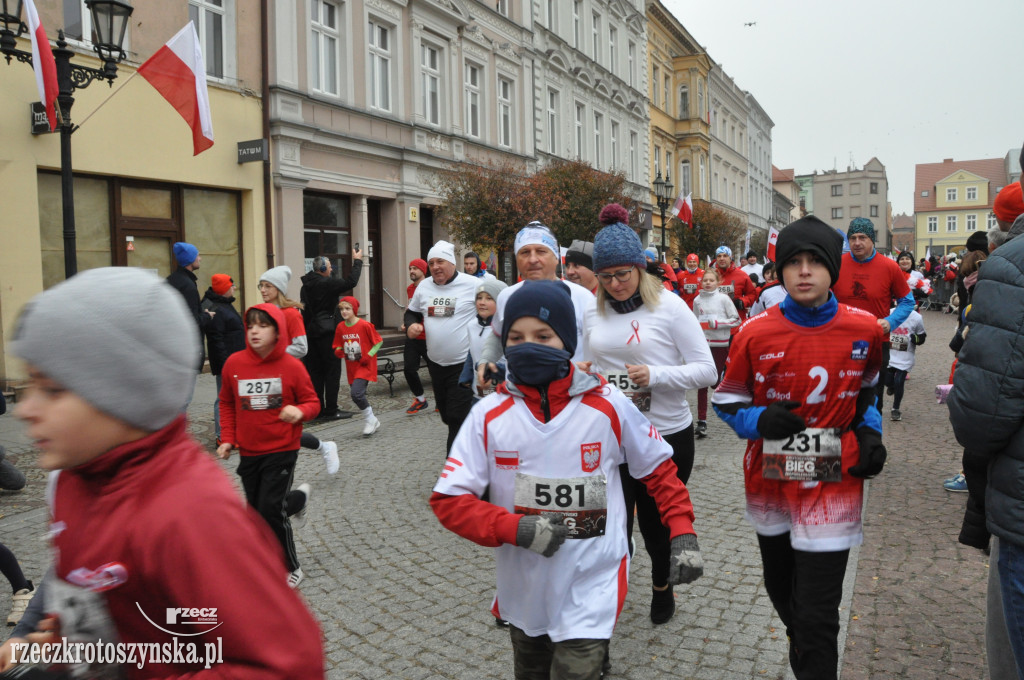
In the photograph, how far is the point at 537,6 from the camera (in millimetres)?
27625

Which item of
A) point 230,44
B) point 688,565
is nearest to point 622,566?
point 688,565

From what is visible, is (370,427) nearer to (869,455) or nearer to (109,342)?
(869,455)

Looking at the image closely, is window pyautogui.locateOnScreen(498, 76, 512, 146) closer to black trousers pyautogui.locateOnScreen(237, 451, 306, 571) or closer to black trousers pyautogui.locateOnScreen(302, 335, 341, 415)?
black trousers pyautogui.locateOnScreen(302, 335, 341, 415)

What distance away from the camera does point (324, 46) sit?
17875 mm

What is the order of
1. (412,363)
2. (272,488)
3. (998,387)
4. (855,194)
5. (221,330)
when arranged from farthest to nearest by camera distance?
1. (855,194)
2. (412,363)
3. (221,330)
4. (272,488)
5. (998,387)

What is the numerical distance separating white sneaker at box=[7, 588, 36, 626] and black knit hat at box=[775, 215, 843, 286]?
13.0 feet

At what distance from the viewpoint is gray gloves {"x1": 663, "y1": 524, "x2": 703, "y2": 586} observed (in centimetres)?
243

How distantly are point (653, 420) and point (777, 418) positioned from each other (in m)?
1.14

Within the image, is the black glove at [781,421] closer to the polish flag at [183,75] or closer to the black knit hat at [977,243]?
the black knit hat at [977,243]

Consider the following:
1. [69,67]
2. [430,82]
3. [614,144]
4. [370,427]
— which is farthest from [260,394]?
[614,144]

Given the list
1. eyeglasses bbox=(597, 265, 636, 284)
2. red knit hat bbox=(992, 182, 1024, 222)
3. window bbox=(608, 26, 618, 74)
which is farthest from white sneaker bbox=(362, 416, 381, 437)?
window bbox=(608, 26, 618, 74)

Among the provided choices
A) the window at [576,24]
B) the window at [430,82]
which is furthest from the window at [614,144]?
the window at [430,82]

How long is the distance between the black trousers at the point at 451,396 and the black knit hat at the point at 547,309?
3836mm

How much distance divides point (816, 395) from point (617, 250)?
1226 millimetres
